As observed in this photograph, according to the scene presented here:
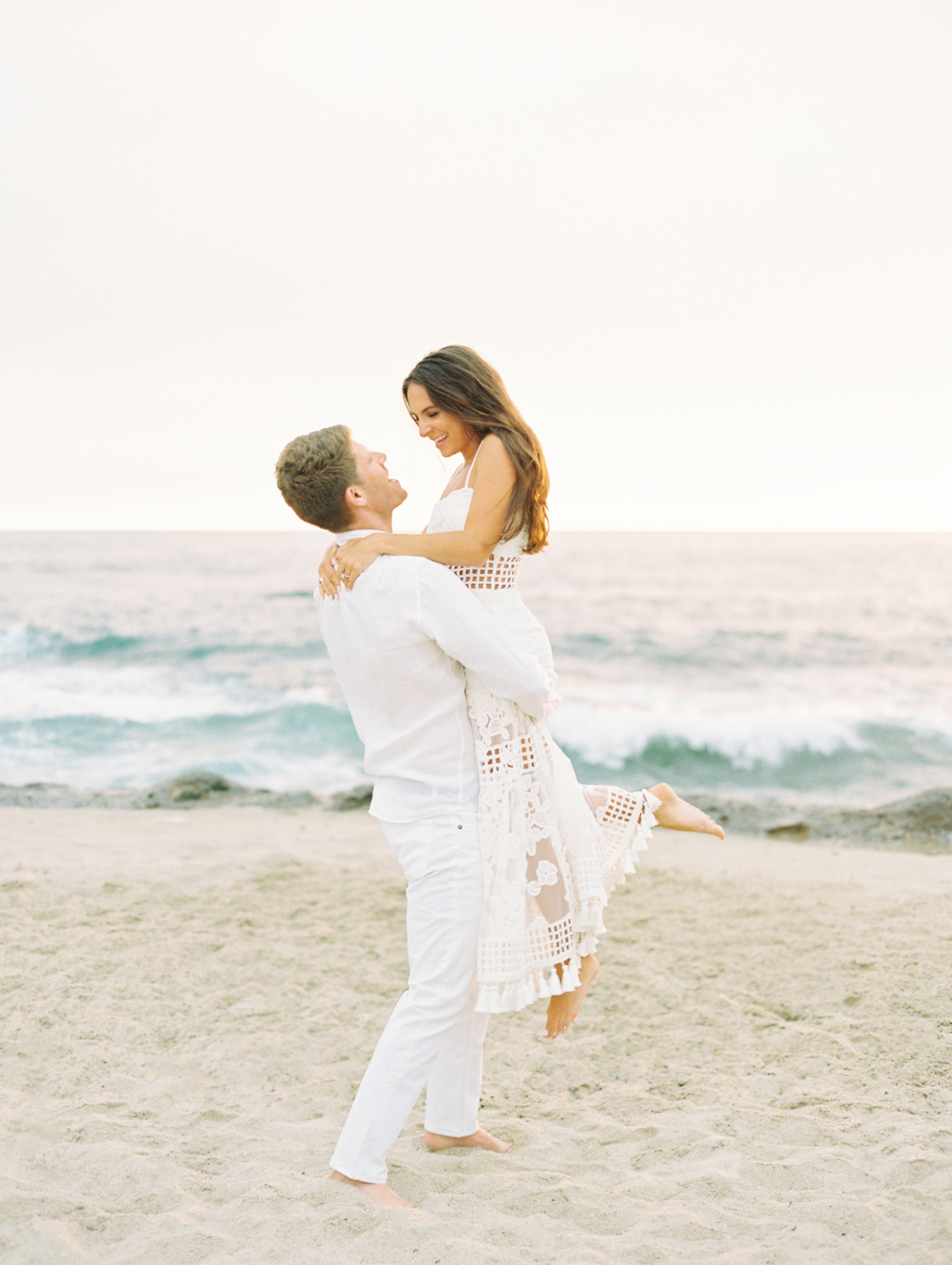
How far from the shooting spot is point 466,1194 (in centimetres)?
296

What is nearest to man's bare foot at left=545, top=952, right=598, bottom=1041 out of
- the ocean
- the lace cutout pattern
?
the lace cutout pattern

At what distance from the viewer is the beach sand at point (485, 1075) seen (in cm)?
273

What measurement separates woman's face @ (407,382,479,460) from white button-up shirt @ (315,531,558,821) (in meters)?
0.42

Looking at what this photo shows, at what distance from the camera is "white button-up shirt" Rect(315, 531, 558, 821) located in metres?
2.57

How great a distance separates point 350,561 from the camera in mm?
2619

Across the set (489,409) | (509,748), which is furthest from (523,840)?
(489,409)

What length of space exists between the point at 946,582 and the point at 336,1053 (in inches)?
1284

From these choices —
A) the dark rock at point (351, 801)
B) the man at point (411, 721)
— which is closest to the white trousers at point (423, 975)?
the man at point (411, 721)

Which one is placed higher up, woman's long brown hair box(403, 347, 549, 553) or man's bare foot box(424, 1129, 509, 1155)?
woman's long brown hair box(403, 347, 549, 553)

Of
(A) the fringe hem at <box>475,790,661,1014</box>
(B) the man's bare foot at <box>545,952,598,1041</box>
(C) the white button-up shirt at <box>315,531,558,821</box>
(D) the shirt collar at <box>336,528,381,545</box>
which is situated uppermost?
(D) the shirt collar at <box>336,528,381,545</box>

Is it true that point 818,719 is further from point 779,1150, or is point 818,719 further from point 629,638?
point 779,1150

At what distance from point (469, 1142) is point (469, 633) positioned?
1848 mm

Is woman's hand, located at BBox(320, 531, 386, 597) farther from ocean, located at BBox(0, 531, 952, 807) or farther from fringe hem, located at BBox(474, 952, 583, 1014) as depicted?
ocean, located at BBox(0, 531, 952, 807)

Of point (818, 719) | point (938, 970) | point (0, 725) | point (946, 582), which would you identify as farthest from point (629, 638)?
point (938, 970)
